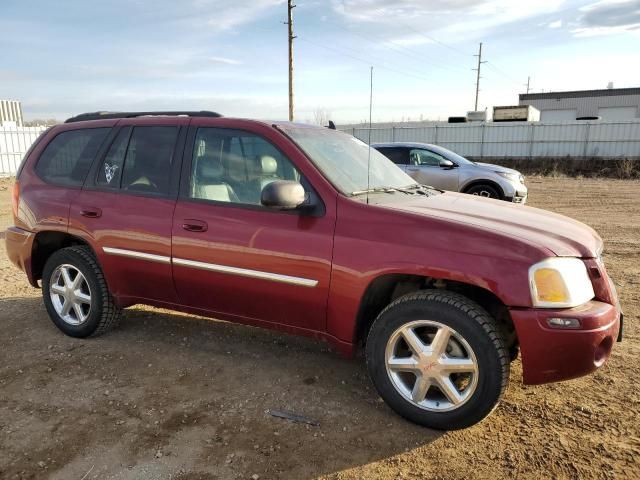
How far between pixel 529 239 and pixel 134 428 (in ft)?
8.38

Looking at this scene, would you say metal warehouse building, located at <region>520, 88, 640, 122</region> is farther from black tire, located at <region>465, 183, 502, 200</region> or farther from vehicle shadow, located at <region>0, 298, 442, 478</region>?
vehicle shadow, located at <region>0, 298, 442, 478</region>

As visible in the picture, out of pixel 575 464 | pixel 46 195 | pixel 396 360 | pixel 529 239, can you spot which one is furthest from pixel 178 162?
pixel 575 464

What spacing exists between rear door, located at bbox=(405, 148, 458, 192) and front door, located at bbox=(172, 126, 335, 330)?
24.8ft

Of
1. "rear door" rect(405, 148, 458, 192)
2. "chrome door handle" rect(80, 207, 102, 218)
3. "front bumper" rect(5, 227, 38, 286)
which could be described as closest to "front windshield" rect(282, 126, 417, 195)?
"chrome door handle" rect(80, 207, 102, 218)

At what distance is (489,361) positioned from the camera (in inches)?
107

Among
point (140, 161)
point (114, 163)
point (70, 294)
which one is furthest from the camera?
point (70, 294)

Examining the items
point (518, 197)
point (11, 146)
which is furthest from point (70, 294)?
point (11, 146)

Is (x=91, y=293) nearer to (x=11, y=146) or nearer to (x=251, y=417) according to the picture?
(x=251, y=417)

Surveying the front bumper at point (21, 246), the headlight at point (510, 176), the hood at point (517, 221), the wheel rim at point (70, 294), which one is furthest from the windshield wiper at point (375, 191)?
the headlight at point (510, 176)

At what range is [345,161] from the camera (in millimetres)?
3637

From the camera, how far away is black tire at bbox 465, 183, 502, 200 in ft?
34.1

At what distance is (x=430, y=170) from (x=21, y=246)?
820cm

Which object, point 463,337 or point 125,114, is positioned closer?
point 463,337

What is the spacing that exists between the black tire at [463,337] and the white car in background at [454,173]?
779 cm
